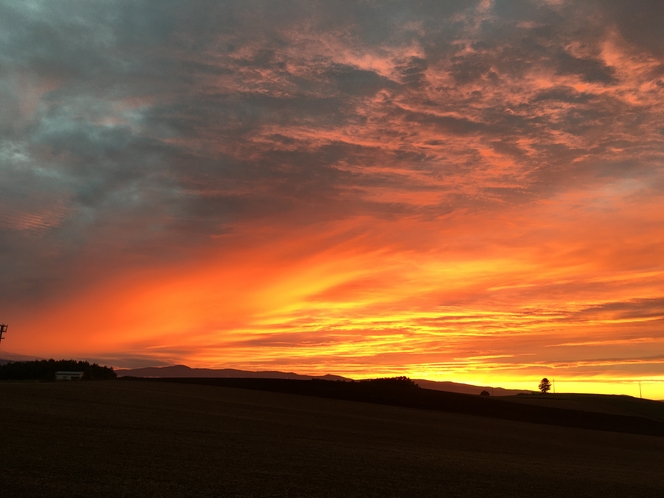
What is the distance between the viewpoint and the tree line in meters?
93.3

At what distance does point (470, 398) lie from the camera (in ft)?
221

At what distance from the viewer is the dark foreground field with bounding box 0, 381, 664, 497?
47.0 ft

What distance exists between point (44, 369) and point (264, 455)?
312ft

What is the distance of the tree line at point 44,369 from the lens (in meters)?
93.3

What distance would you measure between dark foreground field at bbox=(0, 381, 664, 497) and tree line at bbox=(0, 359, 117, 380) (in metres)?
64.3

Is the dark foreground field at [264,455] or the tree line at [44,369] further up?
the tree line at [44,369]

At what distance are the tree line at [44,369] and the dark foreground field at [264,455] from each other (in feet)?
211

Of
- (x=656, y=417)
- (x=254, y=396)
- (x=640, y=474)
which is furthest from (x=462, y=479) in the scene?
(x=656, y=417)

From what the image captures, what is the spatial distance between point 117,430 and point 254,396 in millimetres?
32739

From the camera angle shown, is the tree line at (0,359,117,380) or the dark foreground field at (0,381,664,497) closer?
the dark foreground field at (0,381,664,497)

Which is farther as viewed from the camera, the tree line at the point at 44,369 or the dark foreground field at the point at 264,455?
the tree line at the point at 44,369

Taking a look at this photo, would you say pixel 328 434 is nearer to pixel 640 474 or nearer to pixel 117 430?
pixel 117 430

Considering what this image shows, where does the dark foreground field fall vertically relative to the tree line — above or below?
below

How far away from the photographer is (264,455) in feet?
65.3
